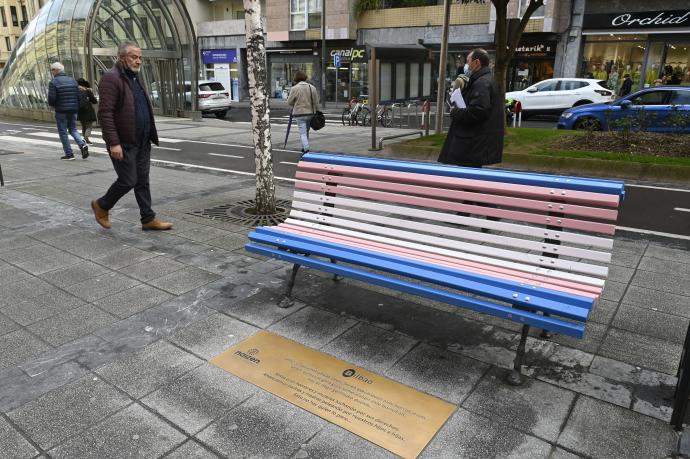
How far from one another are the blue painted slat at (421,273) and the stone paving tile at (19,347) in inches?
63.5

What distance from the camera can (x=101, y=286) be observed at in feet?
14.8

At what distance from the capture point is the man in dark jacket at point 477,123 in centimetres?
529

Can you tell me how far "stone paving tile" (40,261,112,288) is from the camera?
4.62m

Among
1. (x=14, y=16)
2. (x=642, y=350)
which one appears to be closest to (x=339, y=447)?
(x=642, y=350)

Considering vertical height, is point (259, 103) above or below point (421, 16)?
below

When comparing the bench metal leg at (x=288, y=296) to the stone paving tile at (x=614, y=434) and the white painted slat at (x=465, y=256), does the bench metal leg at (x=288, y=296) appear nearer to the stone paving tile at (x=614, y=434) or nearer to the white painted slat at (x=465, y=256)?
the white painted slat at (x=465, y=256)

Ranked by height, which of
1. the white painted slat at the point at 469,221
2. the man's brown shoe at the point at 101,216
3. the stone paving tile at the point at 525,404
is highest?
the white painted slat at the point at 469,221

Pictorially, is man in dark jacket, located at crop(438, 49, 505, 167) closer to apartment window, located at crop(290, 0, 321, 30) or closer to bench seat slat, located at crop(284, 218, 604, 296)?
bench seat slat, located at crop(284, 218, 604, 296)

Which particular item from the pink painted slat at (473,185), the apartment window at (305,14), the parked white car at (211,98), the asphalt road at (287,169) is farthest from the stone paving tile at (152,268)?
the apartment window at (305,14)

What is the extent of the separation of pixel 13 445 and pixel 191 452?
872 mm

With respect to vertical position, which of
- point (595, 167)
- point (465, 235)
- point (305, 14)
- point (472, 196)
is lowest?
point (595, 167)

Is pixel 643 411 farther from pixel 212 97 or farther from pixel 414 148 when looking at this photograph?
pixel 212 97

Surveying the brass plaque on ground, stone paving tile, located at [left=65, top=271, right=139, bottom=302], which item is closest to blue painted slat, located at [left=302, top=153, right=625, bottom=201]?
the brass plaque on ground

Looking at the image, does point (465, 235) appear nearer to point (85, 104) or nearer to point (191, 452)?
point (191, 452)
